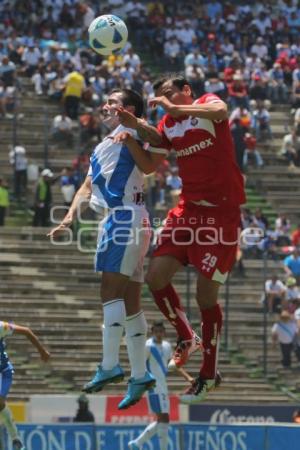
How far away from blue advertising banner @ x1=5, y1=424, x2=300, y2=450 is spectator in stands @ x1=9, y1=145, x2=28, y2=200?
12138 mm

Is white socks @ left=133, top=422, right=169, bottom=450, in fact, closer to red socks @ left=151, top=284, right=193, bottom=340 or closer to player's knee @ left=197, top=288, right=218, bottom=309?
red socks @ left=151, top=284, right=193, bottom=340

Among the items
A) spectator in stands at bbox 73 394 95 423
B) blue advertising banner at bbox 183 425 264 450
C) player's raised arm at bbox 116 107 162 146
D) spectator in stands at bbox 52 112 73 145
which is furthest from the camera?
spectator in stands at bbox 52 112 73 145

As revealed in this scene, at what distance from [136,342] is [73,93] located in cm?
2110

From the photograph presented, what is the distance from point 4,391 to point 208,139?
6994 millimetres

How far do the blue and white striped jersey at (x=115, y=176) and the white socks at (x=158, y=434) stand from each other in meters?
6.37

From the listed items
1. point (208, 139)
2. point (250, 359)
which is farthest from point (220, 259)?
point (250, 359)

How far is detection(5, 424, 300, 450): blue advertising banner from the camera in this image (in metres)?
20.7

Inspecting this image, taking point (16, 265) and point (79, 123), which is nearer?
point (16, 265)

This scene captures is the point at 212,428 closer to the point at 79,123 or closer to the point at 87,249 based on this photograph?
the point at 87,249

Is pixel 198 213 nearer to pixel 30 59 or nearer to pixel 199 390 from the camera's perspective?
pixel 199 390

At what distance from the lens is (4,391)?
1991 centimetres

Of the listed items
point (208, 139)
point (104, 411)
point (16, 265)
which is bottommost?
point (104, 411)

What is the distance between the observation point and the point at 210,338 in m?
14.6

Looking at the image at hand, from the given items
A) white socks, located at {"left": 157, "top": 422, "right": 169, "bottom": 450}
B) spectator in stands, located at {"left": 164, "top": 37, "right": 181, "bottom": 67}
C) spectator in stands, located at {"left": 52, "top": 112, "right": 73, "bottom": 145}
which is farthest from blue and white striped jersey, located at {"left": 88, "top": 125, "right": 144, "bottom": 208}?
spectator in stands, located at {"left": 164, "top": 37, "right": 181, "bottom": 67}
